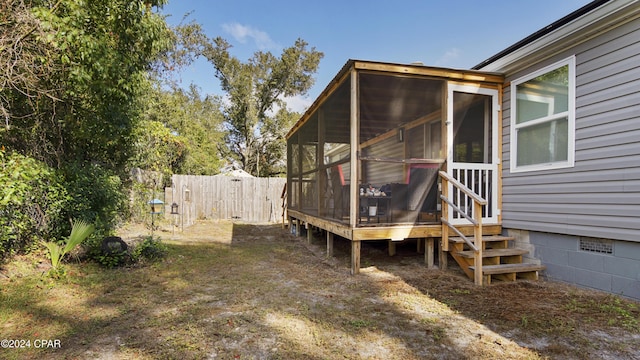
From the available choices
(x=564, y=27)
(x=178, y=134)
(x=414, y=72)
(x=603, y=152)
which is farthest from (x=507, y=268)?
(x=178, y=134)

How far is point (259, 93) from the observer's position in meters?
21.8

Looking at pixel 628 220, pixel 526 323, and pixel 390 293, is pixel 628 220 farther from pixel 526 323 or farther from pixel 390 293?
pixel 390 293

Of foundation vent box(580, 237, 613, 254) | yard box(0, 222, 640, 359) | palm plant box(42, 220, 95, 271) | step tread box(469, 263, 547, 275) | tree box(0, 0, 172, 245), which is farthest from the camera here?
palm plant box(42, 220, 95, 271)

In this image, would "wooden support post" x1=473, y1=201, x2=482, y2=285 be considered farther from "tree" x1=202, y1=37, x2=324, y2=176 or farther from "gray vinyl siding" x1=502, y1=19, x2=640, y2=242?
"tree" x1=202, y1=37, x2=324, y2=176

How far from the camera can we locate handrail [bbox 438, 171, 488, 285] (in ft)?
12.1

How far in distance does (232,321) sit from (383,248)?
416 centimetres

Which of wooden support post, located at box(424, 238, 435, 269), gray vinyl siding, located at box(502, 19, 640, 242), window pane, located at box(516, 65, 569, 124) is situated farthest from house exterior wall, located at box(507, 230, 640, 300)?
window pane, located at box(516, 65, 569, 124)

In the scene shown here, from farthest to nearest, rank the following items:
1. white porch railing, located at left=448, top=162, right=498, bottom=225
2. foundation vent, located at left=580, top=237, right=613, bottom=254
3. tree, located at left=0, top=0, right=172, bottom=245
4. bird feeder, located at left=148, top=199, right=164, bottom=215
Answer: bird feeder, located at left=148, top=199, right=164, bottom=215 < white porch railing, located at left=448, top=162, right=498, bottom=225 < tree, located at left=0, top=0, right=172, bottom=245 < foundation vent, located at left=580, top=237, right=613, bottom=254

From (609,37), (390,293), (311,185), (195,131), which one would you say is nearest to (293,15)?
(195,131)

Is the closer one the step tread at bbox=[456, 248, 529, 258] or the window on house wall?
the window on house wall

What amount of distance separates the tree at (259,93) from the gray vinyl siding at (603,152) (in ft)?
62.7

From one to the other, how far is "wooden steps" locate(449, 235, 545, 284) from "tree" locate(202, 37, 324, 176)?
62.0ft

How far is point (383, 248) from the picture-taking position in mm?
6336

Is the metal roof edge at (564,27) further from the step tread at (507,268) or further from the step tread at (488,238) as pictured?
the step tread at (507,268)
